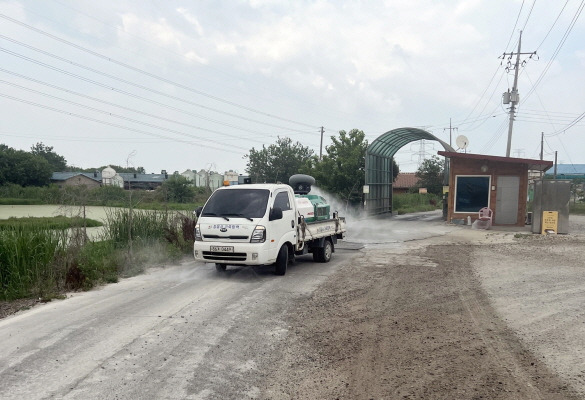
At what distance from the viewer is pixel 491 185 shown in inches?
917

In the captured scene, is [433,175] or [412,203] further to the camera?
[433,175]

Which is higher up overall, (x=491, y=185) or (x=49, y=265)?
(x=491, y=185)

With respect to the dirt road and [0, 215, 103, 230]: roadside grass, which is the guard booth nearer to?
the dirt road

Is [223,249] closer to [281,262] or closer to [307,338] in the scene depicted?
[281,262]

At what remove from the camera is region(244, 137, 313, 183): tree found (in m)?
47.1

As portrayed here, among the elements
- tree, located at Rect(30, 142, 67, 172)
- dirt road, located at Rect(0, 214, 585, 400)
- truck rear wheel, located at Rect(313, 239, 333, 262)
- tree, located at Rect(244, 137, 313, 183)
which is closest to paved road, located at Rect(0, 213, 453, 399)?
dirt road, located at Rect(0, 214, 585, 400)

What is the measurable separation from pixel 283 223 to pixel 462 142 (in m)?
23.0

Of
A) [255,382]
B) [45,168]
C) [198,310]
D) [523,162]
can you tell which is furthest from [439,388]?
[45,168]

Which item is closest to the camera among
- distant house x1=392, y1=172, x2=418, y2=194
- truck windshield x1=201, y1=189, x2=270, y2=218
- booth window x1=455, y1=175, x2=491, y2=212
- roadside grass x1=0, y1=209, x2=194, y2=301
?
roadside grass x1=0, y1=209, x2=194, y2=301

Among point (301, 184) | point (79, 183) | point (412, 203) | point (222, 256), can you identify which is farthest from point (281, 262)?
point (412, 203)

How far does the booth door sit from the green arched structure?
14.7ft

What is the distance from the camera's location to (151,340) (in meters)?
5.75

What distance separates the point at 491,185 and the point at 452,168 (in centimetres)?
213

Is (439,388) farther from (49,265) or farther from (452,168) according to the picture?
(452,168)
